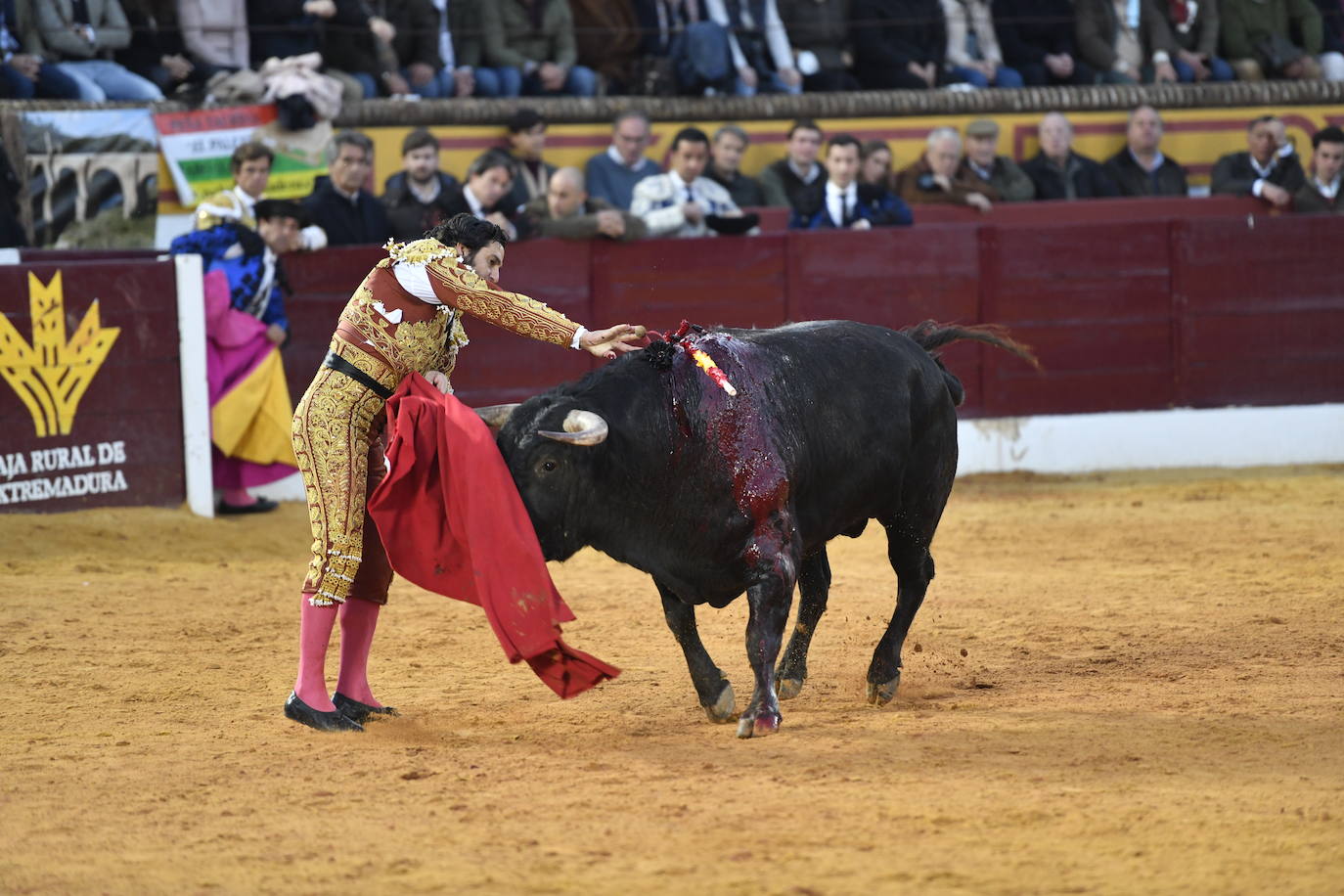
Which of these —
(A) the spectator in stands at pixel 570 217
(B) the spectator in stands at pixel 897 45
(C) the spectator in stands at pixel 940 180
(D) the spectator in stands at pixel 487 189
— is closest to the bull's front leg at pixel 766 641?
(D) the spectator in stands at pixel 487 189

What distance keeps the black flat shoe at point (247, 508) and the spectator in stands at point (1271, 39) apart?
25.8 ft

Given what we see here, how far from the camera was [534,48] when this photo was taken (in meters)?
10.3

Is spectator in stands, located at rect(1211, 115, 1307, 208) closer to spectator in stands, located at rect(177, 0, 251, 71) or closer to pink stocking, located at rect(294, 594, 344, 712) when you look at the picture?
spectator in stands, located at rect(177, 0, 251, 71)

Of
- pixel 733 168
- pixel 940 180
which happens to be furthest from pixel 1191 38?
pixel 733 168

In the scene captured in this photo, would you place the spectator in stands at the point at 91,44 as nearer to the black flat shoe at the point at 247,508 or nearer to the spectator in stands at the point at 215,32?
the spectator in stands at the point at 215,32

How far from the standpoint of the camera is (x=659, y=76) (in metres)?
10.2

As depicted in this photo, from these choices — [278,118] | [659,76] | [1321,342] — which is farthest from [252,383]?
[1321,342]

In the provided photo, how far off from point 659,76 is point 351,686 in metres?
6.31

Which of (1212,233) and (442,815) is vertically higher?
(1212,233)

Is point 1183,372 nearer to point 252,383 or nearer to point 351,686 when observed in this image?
point 252,383

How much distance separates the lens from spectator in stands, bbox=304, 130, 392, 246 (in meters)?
8.27

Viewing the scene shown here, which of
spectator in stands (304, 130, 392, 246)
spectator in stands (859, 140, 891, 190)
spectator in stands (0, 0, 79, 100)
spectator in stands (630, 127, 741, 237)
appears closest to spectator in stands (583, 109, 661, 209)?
spectator in stands (630, 127, 741, 237)

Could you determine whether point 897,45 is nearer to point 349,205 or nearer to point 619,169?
point 619,169

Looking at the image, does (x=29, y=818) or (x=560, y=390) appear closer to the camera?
(x=29, y=818)
